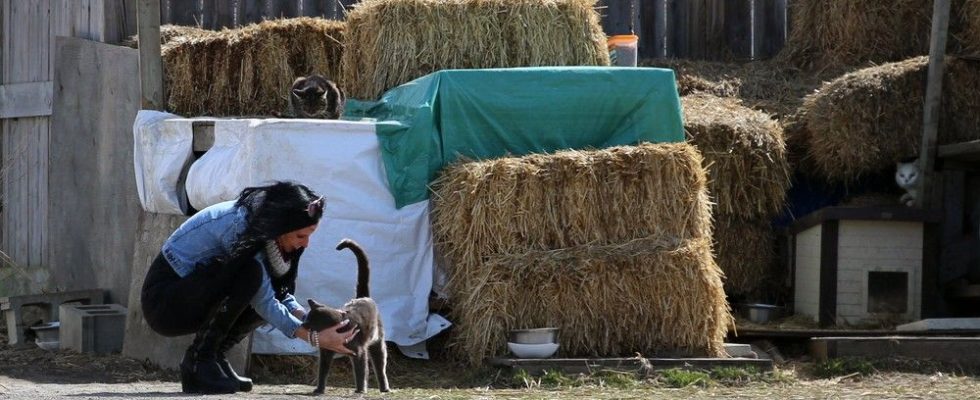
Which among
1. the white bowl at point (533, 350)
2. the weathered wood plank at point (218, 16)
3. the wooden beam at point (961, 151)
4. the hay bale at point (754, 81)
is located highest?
the weathered wood plank at point (218, 16)

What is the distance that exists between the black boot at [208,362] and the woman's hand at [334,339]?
52cm

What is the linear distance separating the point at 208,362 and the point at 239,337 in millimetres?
315

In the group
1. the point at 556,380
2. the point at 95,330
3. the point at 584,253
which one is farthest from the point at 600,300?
the point at 95,330

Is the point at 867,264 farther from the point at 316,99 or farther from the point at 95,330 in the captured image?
the point at 95,330

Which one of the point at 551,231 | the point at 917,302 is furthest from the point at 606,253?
the point at 917,302

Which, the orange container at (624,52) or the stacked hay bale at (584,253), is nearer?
the stacked hay bale at (584,253)

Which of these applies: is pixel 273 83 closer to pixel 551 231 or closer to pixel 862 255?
pixel 551 231

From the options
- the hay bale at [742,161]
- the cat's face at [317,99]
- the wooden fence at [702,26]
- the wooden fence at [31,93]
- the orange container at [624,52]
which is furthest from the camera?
the wooden fence at [702,26]

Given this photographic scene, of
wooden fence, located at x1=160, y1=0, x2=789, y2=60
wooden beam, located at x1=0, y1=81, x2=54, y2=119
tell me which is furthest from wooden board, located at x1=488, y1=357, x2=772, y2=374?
wooden fence, located at x1=160, y1=0, x2=789, y2=60

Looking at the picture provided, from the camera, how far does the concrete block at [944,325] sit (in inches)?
389

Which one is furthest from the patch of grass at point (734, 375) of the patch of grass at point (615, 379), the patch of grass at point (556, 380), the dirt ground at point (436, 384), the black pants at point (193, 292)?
the black pants at point (193, 292)

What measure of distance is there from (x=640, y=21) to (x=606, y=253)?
16.4 ft

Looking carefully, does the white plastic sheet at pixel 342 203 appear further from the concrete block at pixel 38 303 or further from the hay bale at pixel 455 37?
the concrete block at pixel 38 303

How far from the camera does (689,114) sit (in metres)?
11.5
